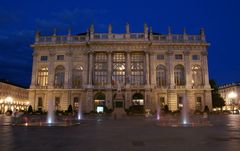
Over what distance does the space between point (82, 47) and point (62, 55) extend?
228 inches

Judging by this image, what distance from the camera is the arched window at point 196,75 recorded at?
5909 cm

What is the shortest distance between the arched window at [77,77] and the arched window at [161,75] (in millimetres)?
19652

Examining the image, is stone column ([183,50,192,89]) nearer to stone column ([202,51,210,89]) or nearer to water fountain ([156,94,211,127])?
stone column ([202,51,210,89])

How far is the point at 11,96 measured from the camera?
313 feet

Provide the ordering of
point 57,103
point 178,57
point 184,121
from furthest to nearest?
point 178,57, point 57,103, point 184,121

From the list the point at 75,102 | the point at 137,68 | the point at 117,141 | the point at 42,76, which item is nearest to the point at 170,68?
the point at 137,68

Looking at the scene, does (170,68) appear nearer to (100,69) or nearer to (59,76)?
(100,69)

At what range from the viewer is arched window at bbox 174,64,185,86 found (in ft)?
194

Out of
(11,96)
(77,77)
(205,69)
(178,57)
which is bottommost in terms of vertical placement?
(11,96)

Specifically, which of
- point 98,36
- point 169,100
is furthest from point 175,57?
point 98,36

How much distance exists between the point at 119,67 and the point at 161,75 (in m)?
11.0

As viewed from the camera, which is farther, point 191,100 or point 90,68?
point 191,100

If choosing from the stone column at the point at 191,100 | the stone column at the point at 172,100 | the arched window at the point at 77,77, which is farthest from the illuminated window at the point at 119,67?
the stone column at the point at 191,100

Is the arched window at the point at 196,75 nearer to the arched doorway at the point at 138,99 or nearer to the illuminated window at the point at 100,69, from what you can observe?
the arched doorway at the point at 138,99
